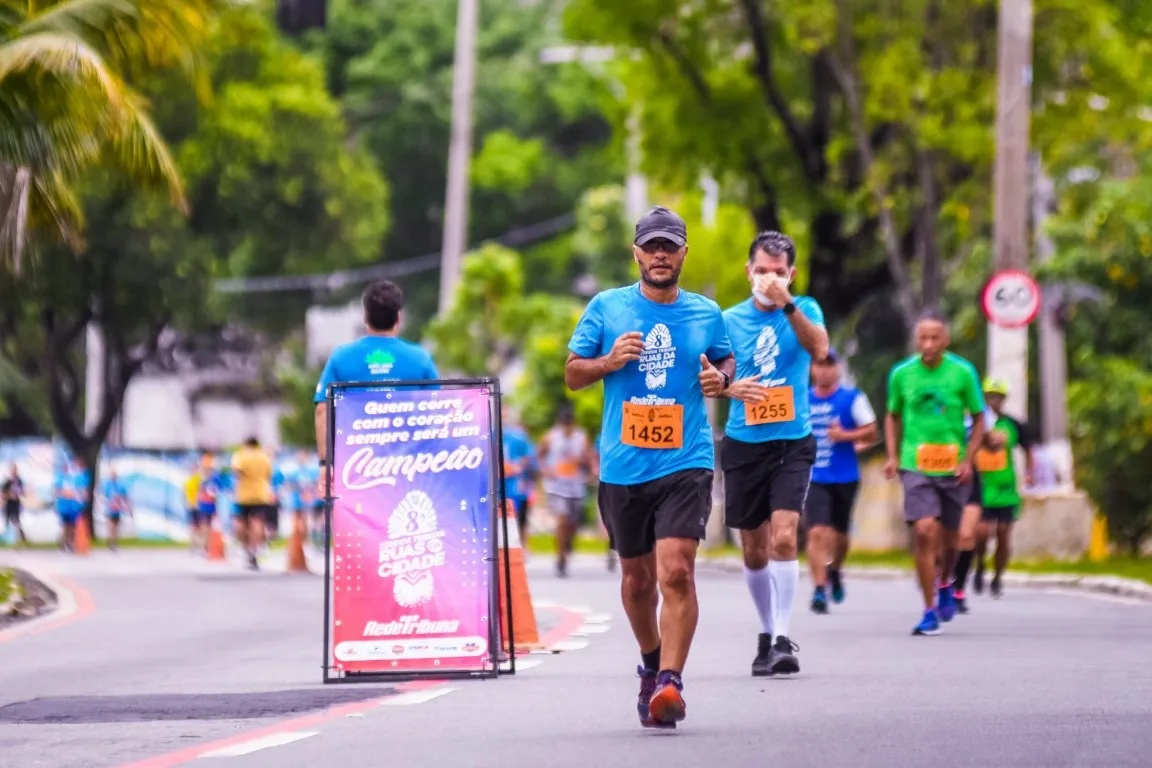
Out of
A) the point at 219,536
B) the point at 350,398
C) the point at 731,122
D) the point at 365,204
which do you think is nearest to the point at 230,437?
the point at 365,204

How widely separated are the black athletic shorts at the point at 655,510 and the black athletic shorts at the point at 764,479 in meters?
2.98

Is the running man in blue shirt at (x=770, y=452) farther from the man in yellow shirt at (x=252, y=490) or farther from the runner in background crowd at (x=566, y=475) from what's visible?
the man in yellow shirt at (x=252, y=490)

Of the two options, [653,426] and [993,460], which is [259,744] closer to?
[653,426]

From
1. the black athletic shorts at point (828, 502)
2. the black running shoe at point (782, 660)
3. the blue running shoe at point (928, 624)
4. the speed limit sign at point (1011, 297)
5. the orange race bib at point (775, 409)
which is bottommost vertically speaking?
the black running shoe at point (782, 660)

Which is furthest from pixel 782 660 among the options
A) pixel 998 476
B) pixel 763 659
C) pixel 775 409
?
pixel 998 476

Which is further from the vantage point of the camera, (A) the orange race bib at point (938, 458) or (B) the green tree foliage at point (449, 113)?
A: (B) the green tree foliage at point (449, 113)

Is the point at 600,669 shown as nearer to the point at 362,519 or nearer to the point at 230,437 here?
the point at 362,519

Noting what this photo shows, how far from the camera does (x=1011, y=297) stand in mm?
25281

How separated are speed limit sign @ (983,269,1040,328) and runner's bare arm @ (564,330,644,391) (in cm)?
1592

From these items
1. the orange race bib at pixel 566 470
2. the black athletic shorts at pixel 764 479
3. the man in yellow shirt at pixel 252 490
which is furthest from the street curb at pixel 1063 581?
the black athletic shorts at pixel 764 479

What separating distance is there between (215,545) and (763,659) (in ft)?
86.0

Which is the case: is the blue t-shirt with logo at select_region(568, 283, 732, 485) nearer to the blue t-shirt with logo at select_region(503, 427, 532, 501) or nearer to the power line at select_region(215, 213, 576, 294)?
the blue t-shirt with logo at select_region(503, 427, 532, 501)

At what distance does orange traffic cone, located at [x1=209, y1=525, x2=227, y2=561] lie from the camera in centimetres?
3757

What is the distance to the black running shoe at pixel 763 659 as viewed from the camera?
12.3 meters
